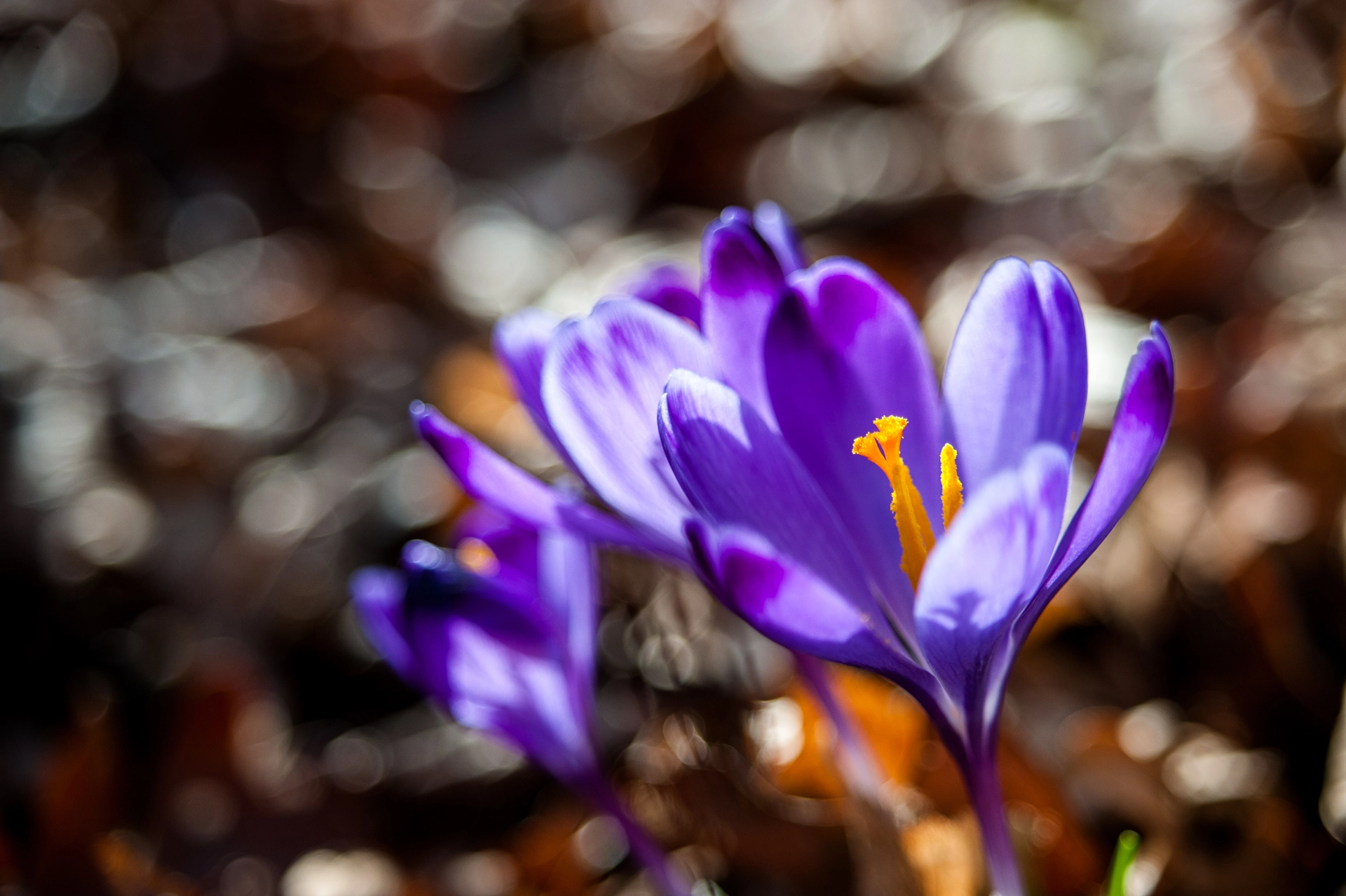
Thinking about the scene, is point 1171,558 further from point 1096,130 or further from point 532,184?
point 532,184

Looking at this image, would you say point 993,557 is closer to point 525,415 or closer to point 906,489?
point 906,489

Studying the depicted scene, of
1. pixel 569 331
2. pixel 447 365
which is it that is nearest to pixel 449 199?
pixel 447 365

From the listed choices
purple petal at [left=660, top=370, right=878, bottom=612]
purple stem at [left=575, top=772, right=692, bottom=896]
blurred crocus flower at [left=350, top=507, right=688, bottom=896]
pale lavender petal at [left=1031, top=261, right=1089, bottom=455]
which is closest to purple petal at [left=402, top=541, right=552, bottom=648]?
blurred crocus flower at [left=350, top=507, right=688, bottom=896]

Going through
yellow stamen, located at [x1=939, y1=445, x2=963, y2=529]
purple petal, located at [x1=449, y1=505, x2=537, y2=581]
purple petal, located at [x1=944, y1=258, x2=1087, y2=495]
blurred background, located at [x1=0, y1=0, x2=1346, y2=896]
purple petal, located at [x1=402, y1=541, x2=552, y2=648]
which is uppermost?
purple petal, located at [x1=944, y1=258, x2=1087, y2=495]

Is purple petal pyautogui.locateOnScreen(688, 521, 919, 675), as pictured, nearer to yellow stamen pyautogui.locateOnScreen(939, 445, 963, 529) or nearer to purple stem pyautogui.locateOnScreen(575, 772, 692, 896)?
yellow stamen pyautogui.locateOnScreen(939, 445, 963, 529)

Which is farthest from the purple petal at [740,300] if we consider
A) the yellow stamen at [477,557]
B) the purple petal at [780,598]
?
the yellow stamen at [477,557]

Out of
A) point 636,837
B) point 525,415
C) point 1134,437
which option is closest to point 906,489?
point 1134,437
